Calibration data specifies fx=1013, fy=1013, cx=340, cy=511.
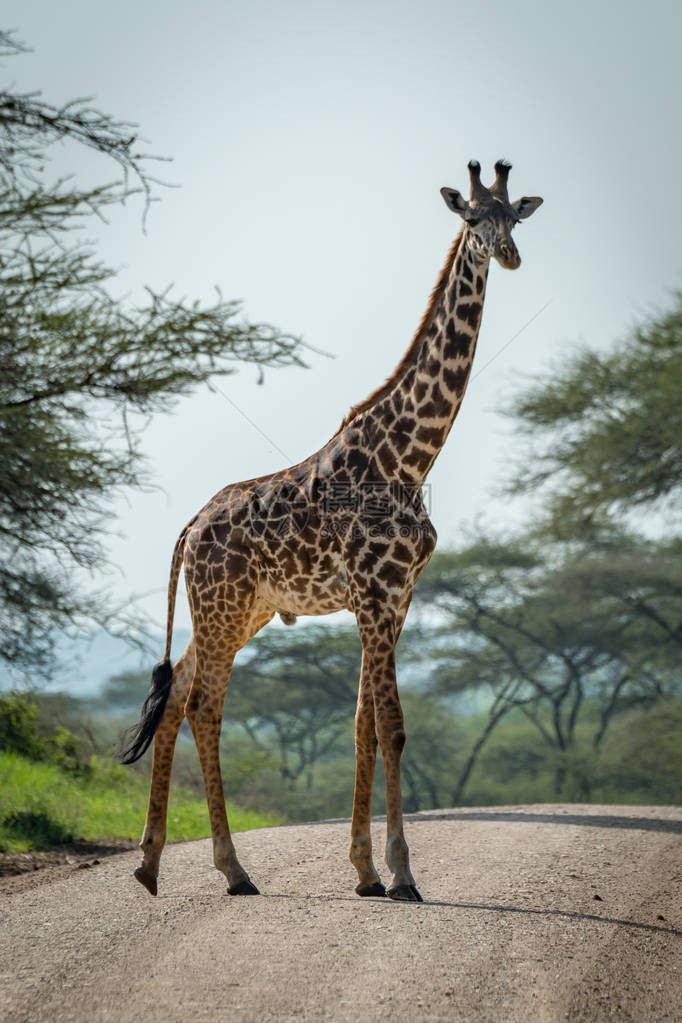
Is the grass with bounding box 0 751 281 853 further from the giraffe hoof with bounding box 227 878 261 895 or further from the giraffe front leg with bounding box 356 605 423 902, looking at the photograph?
the giraffe front leg with bounding box 356 605 423 902

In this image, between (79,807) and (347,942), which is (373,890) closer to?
(347,942)

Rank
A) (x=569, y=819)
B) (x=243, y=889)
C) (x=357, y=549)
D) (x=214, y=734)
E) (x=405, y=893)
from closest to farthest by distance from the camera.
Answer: (x=405, y=893)
(x=243, y=889)
(x=357, y=549)
(x=214, y=734)
(x=569, y=819)

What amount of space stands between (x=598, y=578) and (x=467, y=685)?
3.95 metres

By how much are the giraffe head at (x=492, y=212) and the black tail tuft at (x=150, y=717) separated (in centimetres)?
299

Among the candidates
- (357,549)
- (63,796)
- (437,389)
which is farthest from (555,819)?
(63,796)

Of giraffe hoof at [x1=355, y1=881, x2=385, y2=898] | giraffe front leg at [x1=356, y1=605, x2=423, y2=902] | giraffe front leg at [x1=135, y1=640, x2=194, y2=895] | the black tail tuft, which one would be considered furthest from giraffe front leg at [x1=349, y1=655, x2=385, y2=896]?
the black tail tuft

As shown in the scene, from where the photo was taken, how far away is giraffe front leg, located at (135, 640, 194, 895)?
537 centimetres

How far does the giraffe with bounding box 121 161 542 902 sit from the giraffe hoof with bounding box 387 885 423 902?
0.33 feet

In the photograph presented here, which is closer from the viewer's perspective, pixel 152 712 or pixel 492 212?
pixel 492 212

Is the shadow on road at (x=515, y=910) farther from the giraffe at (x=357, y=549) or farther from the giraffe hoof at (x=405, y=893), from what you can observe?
the giraffe at (x=357, y=549)

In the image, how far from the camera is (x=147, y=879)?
209 inches

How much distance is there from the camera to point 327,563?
5523 mm

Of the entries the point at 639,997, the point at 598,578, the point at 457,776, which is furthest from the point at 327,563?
the point at 457,776

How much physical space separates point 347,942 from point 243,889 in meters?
1.23
